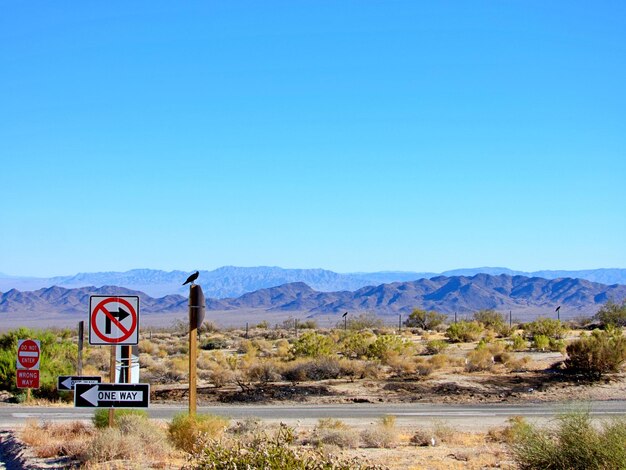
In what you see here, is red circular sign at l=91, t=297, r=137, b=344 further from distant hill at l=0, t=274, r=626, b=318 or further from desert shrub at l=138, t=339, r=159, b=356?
distant hill at l=0, t=274, r=626, b=318

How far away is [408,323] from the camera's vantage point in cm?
7138

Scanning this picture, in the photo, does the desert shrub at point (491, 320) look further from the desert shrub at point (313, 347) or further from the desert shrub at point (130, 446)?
the desert shrub at point (130, 446)

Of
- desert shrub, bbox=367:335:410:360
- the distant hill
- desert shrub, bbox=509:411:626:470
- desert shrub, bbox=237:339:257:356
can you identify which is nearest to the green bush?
desert shrub, bbox=509:411:626:470

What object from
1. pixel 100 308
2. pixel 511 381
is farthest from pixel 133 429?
pixel 511 381

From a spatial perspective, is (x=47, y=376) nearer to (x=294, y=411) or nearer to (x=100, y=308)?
(x=294, y=411)

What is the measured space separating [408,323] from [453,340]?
21.9 meters

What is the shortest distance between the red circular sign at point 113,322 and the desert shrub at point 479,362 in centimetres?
2234

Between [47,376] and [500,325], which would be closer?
[47,376]

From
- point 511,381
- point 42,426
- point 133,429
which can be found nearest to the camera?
point 133,429

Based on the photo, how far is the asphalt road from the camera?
67.1 ft

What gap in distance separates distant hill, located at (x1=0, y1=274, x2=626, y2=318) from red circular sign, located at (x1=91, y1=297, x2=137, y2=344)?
149736 millimetres

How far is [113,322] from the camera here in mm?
12578

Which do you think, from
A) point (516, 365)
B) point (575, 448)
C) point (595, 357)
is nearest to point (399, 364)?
point (516, 365)

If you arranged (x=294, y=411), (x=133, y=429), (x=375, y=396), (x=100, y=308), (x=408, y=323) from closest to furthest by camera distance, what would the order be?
(x=100, y=308) → (x=133, y=429) → (x=294, y=411) → (x=375, y=396) → (x=408, y=323)
